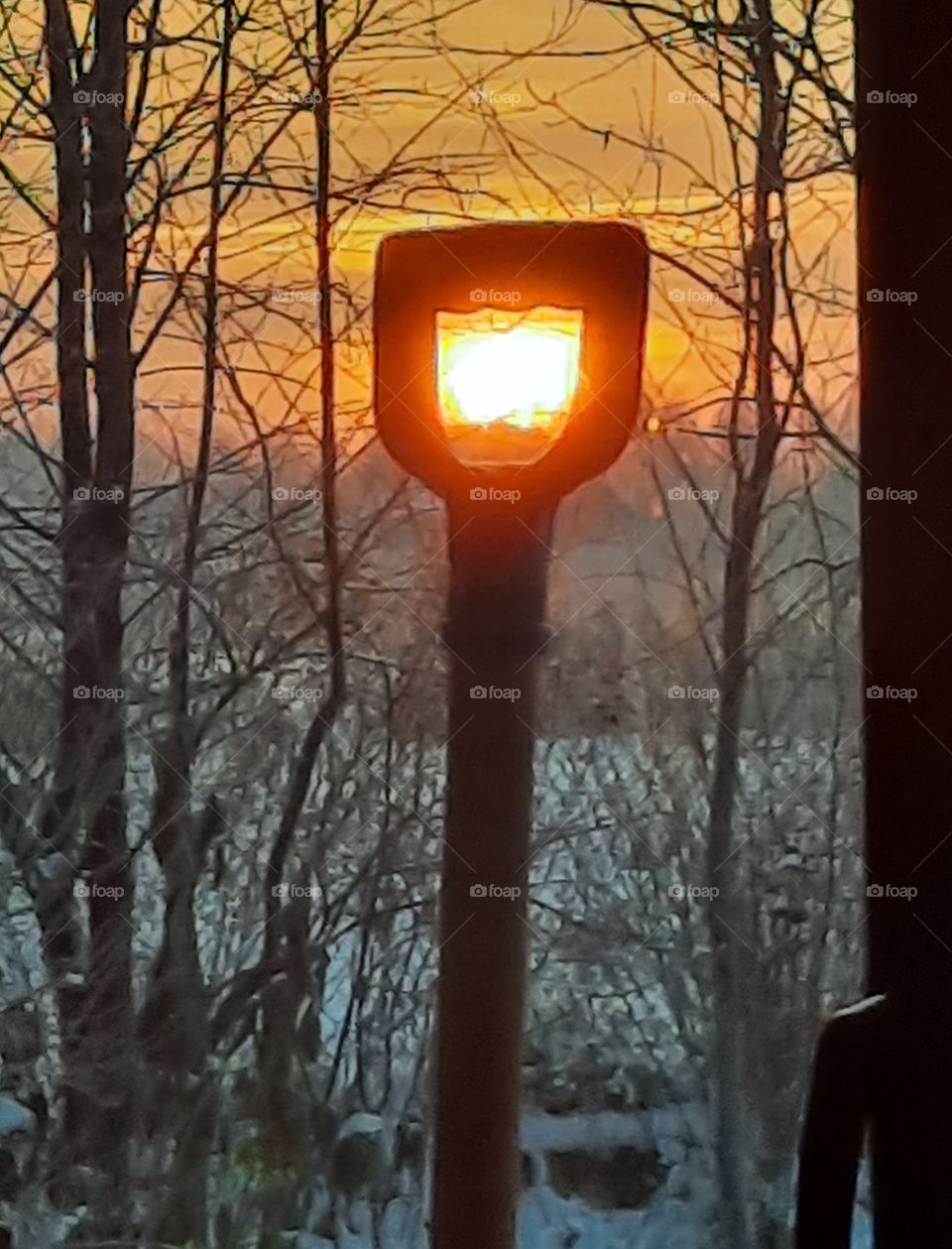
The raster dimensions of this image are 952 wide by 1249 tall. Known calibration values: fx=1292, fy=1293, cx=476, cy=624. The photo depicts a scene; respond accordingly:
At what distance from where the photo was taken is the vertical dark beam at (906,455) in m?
1.27

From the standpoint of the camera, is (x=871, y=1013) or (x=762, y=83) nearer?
(x=871, y=1013)

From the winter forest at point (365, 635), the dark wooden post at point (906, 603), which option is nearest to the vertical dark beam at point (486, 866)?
the winter forest at point (365, 635)

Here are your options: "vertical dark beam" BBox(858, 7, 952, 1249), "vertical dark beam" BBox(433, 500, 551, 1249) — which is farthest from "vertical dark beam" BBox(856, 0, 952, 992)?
"vertical dark beam" BBox(433, 500, 551, 1249)

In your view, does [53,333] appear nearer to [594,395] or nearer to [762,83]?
[594,395]

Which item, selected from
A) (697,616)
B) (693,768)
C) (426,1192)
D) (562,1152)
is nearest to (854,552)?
(697,616)

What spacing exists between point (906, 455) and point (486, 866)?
0.59 m

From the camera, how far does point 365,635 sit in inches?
52.8

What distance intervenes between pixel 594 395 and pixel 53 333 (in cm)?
58

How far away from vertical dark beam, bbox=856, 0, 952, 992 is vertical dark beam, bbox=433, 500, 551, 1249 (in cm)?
35

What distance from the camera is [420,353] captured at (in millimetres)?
1299

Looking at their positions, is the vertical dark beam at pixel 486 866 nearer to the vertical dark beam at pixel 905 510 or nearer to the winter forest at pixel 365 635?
the winter forest at pixel 365 635

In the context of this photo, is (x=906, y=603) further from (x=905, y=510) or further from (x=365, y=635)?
(x=365, y=635)

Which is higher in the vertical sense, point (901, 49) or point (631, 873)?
point (901, 49)

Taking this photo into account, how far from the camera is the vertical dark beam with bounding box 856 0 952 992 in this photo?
127 cm
